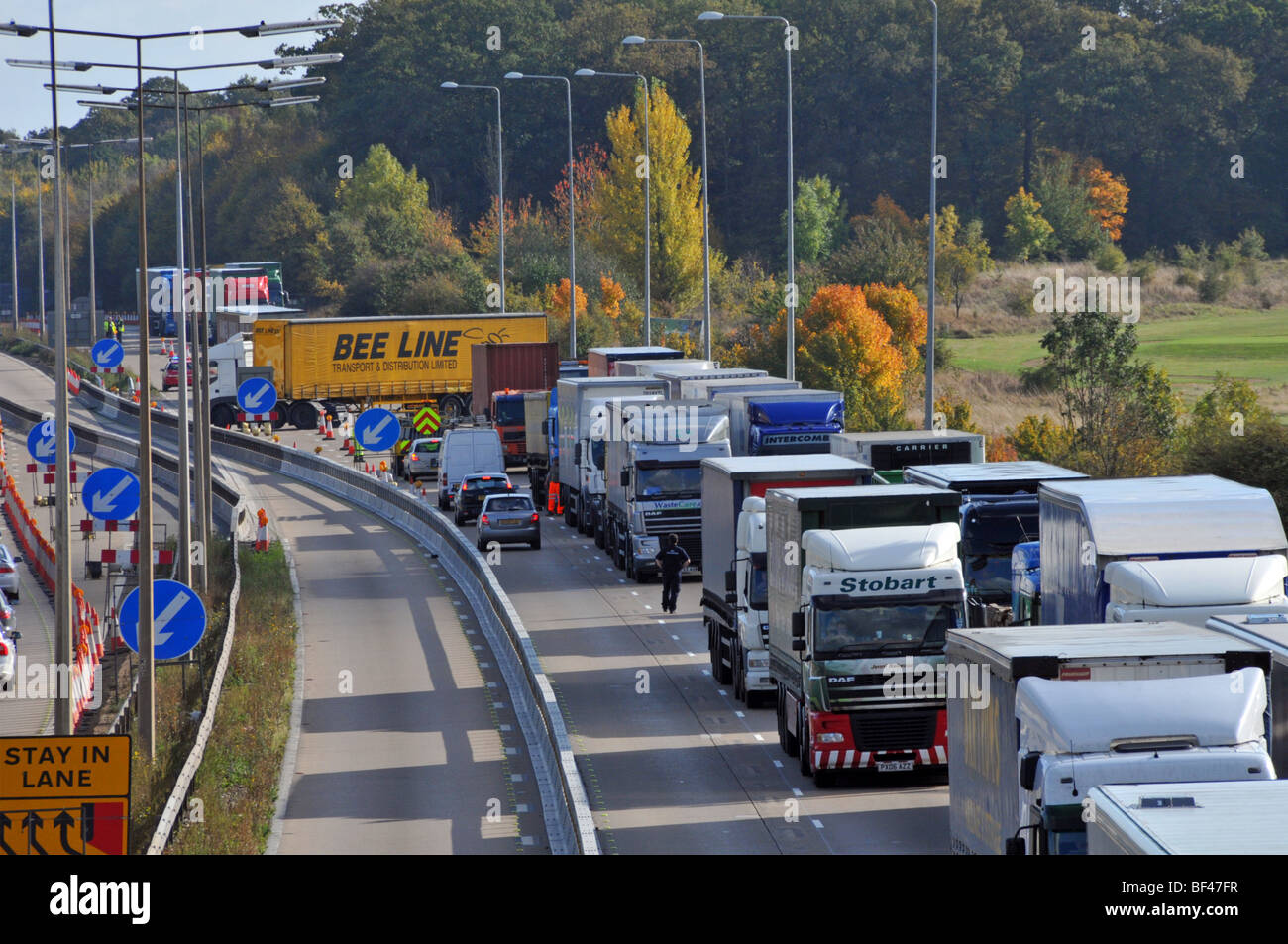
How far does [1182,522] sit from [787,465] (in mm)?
8448

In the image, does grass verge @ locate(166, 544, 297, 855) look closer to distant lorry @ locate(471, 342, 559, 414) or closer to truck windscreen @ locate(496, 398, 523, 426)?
truck windscreen @ locate(496, 398, 523, 426)

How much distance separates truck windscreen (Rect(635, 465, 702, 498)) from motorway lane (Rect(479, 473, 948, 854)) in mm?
2298

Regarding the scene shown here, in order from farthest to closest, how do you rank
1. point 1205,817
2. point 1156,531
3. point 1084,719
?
point 1156,531, point 1084,719, point 1205,817

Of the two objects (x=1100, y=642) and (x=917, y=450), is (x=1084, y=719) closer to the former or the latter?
(x=1100, y=642)

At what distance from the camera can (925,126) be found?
4043 inches

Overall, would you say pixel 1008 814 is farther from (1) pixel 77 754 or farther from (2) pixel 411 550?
(2) pixel 411 550

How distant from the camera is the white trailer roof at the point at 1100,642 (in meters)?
13.9

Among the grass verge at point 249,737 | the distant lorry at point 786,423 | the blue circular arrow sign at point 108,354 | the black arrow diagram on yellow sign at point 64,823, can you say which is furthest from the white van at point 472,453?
the black arrow diagram on yellow sign at point 64,823

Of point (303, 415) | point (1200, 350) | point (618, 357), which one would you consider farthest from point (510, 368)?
point (1200, 350)

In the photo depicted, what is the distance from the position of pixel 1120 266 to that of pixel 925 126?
16.7 m

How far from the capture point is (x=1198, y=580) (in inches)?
699

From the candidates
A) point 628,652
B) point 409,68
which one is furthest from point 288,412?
point 409,68

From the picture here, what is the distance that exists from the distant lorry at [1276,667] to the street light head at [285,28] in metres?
12.3

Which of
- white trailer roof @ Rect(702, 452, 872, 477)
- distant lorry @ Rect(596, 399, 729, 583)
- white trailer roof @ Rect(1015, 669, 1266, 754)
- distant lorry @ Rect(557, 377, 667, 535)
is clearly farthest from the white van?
white trailer roof @ Rect(1015, 669, 1266, 754)
